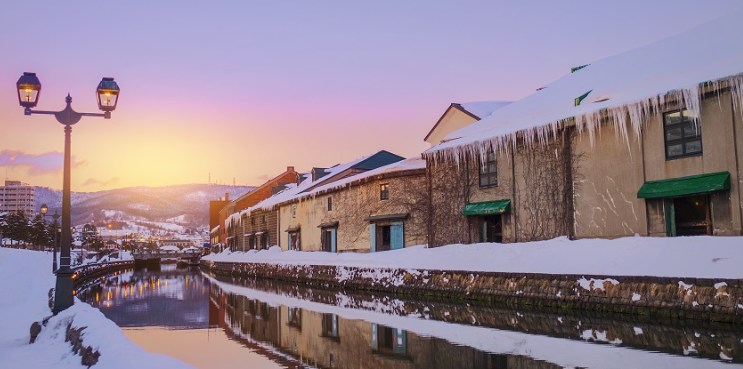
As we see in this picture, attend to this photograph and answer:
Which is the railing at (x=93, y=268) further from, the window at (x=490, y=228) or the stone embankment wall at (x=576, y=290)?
the window at (x=490, y=228)

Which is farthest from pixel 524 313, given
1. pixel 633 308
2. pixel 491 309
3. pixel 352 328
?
pixel 352 328

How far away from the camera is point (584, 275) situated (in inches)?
677

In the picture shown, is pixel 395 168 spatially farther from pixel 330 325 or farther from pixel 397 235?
pixel 330 325

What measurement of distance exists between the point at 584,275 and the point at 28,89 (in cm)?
1478

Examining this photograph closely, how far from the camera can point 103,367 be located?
26.4 feet

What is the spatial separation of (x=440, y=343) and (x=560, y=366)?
10.3 ft

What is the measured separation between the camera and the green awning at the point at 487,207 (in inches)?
1055

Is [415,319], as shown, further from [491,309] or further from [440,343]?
[440,343]

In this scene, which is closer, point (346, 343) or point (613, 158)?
point (346, 343)

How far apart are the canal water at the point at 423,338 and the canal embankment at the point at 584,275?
0.72 m

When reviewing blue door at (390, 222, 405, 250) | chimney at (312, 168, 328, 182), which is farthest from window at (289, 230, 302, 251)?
blue door at (390, 222, 405, 250)

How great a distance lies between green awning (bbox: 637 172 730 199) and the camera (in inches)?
748

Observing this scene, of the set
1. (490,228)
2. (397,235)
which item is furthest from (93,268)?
(490,228)

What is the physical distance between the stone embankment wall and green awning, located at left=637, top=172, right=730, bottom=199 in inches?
208
